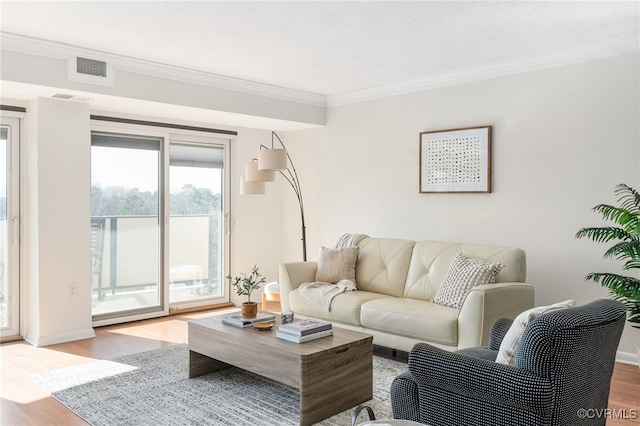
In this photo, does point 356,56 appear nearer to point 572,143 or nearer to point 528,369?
point 572,143

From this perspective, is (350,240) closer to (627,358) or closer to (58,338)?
(627,358)

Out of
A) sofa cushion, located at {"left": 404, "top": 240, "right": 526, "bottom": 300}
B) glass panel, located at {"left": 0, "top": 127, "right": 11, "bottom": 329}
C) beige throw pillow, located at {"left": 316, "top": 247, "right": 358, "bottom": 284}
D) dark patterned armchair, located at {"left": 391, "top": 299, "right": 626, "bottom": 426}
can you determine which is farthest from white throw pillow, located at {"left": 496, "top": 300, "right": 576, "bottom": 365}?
glass panel, located at {"left": 0, "top": 127, "right": 11, "bottom": 329}

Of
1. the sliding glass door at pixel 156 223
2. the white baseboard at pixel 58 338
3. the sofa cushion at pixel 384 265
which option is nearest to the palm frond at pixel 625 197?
the sofa cushion at pixel 384 265

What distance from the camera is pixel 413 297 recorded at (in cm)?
459

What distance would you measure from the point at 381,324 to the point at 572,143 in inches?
85.2

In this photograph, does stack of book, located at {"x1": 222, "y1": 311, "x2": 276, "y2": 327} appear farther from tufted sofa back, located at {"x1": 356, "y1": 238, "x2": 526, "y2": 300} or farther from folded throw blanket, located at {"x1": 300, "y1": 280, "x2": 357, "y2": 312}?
tufted sofa back, located at {"x1": 356, "y1": 238, "x2": 526, "y2": 300}

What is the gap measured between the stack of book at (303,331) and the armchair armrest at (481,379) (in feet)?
3.28

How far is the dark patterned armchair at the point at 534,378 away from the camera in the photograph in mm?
1931

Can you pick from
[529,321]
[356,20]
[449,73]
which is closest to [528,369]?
[529,321]

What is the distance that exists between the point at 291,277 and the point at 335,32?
7.34ft

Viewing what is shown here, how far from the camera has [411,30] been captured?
378cm

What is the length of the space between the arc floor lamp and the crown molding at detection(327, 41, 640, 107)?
105 cm

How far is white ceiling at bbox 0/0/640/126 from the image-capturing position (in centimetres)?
335

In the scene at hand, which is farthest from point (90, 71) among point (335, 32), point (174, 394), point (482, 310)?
point (482, 310)
